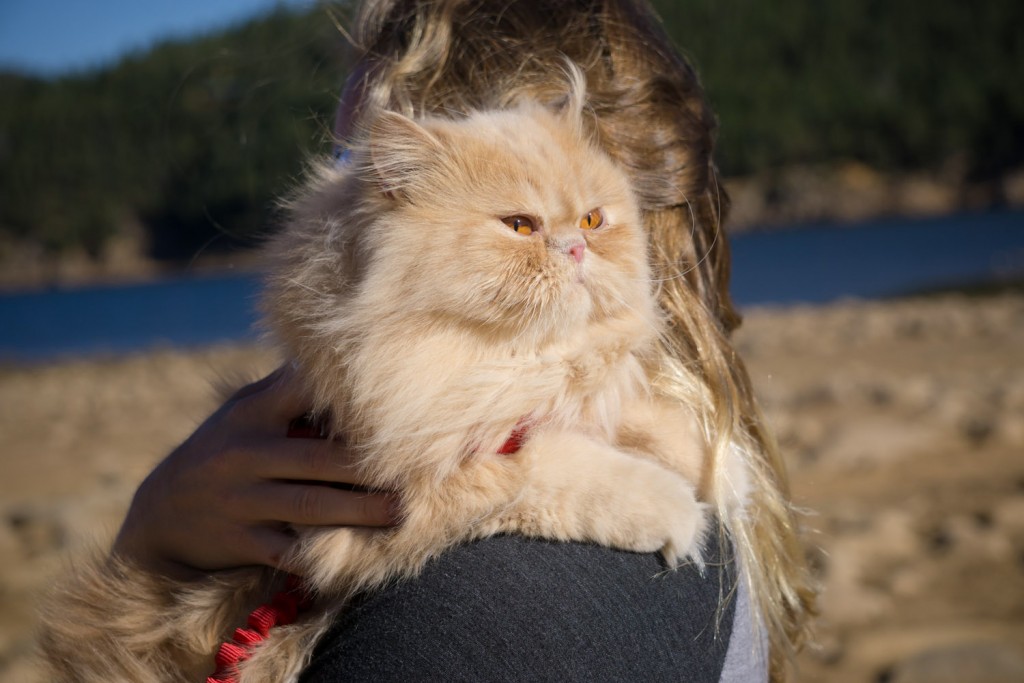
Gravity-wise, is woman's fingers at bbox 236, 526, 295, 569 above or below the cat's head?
below

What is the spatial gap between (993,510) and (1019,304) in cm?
913

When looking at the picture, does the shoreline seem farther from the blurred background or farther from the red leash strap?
the red leash strap

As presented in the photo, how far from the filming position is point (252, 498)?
117 cm

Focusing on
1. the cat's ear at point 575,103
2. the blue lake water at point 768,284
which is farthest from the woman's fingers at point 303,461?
the blue lake water at point 768,284

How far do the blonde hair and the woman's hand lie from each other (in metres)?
0.52

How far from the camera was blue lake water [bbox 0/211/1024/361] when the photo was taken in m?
19.0

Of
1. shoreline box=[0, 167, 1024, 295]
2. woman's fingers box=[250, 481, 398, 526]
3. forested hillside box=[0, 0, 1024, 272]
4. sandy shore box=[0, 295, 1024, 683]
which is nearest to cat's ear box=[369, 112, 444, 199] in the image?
woman's fingers box=[250, 481, 398, 526]

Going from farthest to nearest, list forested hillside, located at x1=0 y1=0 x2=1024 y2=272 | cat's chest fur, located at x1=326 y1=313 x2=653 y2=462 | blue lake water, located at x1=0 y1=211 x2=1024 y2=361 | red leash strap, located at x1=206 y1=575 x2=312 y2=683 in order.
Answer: blue lake water, located at x1=0 y1=211 x2=1024 y2=361 → forested hillside, located at x1=0 y1=0 x2=1024 y2=272 → cat's chest fur, located at x1=326 y1=313 x2=653 y2=462 → red leash strap, located at x1=206 y1=575 x2=312 y2=683

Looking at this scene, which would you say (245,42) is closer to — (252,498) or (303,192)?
(303,192)

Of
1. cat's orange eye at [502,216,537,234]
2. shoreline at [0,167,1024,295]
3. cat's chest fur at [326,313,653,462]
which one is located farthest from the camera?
shoreline at [0,167,1024,295]

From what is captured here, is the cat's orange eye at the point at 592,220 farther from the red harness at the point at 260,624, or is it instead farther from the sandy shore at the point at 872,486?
the sandy shore at the point at 872,486

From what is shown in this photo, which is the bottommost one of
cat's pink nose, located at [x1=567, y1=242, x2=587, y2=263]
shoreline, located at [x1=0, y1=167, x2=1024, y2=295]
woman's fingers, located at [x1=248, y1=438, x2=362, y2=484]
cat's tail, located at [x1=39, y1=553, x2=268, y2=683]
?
shoreline, located at [x1=0, y1=167, x2=1024, y2=295]

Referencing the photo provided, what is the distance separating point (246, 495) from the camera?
1.17m

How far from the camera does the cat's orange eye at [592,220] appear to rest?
1359mm
